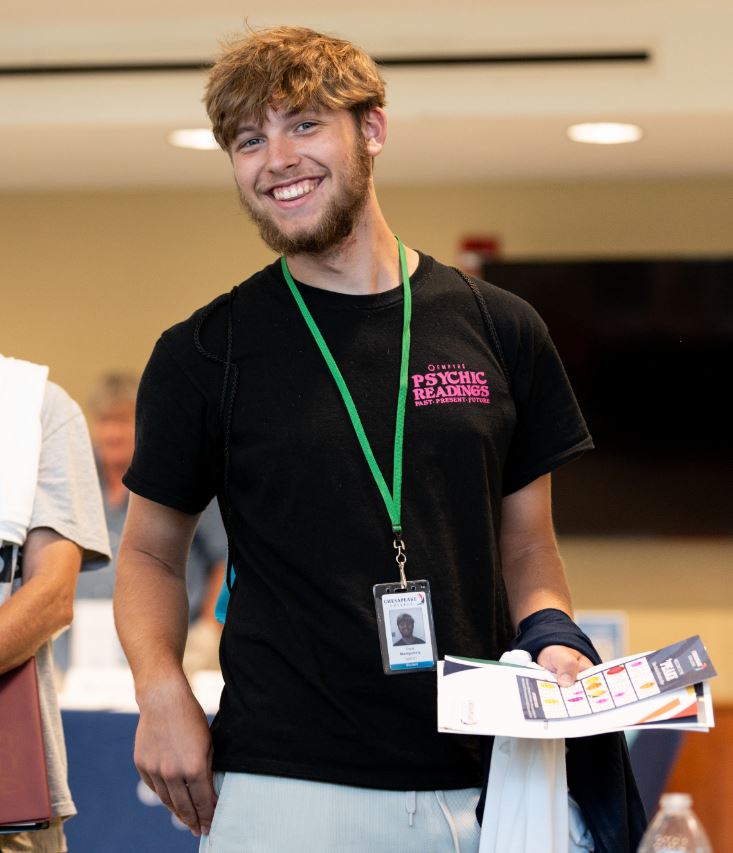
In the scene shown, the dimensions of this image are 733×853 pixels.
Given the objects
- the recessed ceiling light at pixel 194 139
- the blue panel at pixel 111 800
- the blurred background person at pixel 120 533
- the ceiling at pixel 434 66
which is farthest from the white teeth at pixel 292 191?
the recessed ceiling light at pixel 194 139

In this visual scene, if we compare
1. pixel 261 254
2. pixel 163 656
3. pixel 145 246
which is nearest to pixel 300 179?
pixel 163 656

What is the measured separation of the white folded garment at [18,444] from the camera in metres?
2.04

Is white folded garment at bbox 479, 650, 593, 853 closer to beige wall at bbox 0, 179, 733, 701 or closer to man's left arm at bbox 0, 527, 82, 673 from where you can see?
man's left arm at bbox 0, 527, 82, 673

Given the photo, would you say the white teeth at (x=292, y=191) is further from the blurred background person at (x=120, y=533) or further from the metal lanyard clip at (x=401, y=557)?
the blurred background person at (x=120, y=533)

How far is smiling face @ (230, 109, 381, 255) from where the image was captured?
1.61 m

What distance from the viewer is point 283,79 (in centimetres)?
160

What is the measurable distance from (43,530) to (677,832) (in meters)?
1.14

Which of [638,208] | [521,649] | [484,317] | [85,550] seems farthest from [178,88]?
[521,649]

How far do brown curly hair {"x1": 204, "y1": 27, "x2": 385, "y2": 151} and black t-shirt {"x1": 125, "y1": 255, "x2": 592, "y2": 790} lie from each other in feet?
0.70

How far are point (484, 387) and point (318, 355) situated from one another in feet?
0.66

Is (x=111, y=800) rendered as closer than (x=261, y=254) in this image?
Yes

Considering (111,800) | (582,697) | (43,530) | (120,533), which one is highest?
(120,533)

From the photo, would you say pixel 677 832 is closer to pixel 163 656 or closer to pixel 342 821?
pixel 342 821

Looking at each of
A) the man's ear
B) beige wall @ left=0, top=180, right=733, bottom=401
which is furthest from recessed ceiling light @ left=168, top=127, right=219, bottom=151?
the man's ear
